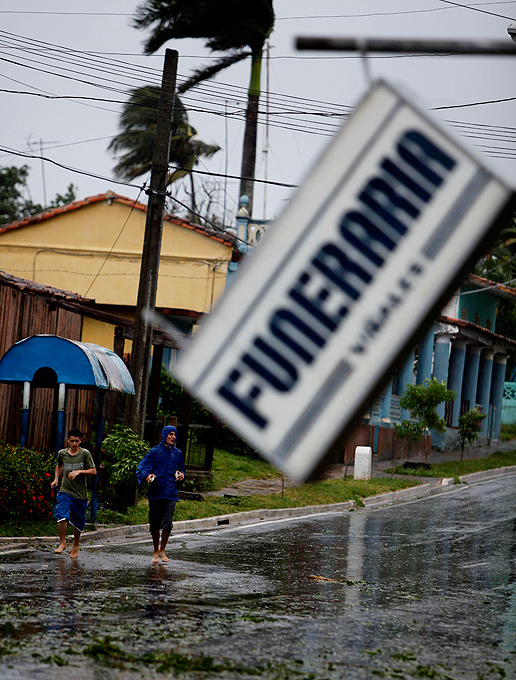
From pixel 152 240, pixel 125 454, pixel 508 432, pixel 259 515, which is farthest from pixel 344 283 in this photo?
pixel 508 432

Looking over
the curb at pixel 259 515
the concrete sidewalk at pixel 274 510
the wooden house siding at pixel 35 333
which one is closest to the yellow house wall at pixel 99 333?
the concrete sidewalk at pixel 274 510

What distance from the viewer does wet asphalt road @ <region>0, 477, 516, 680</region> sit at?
731cm

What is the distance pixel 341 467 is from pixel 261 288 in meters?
28.6

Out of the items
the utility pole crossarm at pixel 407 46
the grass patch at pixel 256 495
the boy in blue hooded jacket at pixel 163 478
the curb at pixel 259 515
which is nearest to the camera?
the utility pole crossarm at pixel 407 46

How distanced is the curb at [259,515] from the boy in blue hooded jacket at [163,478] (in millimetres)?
2108

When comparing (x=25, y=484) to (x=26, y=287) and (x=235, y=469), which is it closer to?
(x=26, y=287)

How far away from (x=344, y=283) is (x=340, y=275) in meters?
0.03

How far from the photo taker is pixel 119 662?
710 cm

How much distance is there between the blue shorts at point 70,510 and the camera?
44.1ft

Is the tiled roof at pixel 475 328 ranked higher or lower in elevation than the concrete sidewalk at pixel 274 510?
higher

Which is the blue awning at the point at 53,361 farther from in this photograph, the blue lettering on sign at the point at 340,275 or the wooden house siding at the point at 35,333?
the blue lettering on sign at the point at 340,275

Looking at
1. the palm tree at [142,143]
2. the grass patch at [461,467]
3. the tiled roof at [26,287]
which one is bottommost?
the grass patch at [461,467]

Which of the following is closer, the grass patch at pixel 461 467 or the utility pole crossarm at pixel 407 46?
the utility pole crossarm at pixel 407 46

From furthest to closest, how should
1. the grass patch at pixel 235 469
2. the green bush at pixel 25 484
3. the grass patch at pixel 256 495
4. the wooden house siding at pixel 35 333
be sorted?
the grass patch at pixel 235 469 < the wooden house siding at pixel 35 333 < the grass patch at pixel 256 495 < the green bush at pixel 25 484
